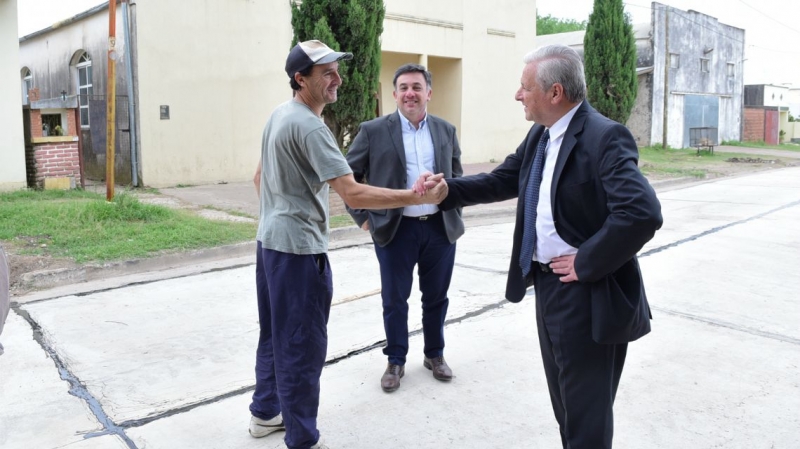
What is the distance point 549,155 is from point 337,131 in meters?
10.7

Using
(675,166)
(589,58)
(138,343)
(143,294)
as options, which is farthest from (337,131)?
(675,166)

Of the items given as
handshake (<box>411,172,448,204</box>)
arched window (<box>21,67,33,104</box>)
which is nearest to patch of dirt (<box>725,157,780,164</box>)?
arched window (<box>21,67,33,104</box>)

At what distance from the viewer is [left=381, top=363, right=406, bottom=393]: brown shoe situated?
4.24 meters

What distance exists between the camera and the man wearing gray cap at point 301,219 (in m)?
3.19

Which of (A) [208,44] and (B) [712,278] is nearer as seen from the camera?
→ (B) [712,278]

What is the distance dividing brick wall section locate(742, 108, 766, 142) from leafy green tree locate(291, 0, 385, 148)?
3379 centimetres

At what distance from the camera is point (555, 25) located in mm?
57969

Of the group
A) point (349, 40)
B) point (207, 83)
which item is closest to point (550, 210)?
point (349, 40)

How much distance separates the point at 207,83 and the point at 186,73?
484 millimetres

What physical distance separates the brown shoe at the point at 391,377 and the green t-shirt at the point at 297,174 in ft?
4.19

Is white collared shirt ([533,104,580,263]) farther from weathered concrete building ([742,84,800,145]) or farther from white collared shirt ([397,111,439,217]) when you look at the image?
weathered concrete building ([742,84,800,145])

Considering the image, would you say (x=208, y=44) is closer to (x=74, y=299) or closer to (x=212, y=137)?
(x=212, y=137)

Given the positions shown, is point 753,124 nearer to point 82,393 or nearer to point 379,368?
point 379,368

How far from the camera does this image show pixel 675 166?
22.9m
